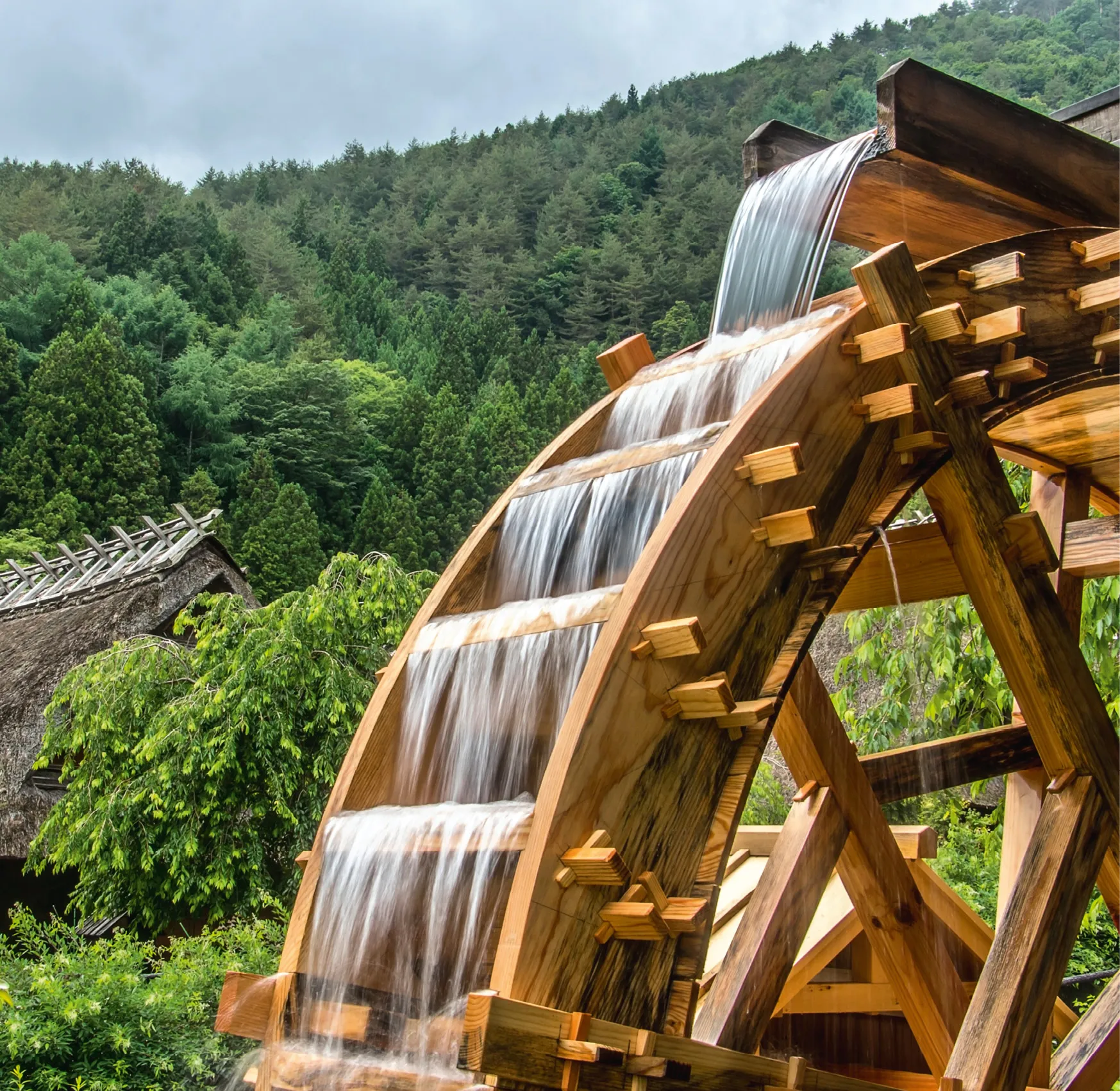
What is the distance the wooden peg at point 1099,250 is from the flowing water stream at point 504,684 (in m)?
0.74

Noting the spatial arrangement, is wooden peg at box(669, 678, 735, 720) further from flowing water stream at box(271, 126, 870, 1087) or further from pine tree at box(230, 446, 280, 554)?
pine tree at box(230, 446, 280, 554)

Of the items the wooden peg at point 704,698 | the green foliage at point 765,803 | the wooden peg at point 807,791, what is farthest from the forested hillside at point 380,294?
the wooden peg at point 704,698

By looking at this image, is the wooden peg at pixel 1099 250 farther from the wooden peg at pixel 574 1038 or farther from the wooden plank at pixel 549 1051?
the wooden peg at pixel 574 1038

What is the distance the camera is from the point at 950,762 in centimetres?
397

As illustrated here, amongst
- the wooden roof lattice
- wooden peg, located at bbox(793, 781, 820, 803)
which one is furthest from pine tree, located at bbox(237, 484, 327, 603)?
wooden peg, located at bbox(793, 781, 820, 803)

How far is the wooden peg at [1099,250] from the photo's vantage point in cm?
364

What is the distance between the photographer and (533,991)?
85.3 inches

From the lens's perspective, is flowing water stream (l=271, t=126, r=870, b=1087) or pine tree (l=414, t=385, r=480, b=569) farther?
pine tree (l=414, t=385, r=480, b=569)

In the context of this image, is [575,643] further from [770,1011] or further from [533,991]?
[770,1011]

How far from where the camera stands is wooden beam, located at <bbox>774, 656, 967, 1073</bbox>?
11.7 feet

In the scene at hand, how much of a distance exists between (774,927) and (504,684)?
106cm

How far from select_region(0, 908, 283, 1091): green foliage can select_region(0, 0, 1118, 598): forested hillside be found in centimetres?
1877

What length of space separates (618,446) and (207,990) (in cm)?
389

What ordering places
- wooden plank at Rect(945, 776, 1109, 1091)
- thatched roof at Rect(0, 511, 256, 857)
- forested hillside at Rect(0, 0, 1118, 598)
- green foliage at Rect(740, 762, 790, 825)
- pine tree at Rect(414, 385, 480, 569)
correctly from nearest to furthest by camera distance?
wooden plank at Rect(945, 776, 1109, 1091), green foliage at Rect(740, 762, 790, 825), thatched roof at Rect(0, 511, 256, 857), forested hillside at Rect(0, 0, 1118, 598), pine tree at Rect(414, 385, 480, 569)
